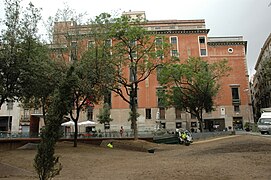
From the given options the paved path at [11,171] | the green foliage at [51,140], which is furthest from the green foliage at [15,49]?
the green foliage at [51,140]

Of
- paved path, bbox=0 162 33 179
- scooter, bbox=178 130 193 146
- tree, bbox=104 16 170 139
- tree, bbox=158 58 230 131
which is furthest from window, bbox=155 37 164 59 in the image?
paved path, bbox=0 162 33 179

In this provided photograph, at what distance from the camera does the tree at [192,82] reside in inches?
1603

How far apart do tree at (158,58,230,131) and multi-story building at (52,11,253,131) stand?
10294 mm

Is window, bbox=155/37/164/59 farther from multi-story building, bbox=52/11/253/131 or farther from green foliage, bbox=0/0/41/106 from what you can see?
multi-story building, bbox=52/11/253/131

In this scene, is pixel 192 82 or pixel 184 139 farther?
pixel 192 82

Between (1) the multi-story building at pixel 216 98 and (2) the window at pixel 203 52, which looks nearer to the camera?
(1) the multi-story building at pixel 216 98

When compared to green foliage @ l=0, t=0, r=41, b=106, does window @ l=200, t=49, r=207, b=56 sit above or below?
above

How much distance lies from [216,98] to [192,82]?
46.0 feet

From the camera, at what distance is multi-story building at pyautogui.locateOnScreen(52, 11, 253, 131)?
55.9 meters

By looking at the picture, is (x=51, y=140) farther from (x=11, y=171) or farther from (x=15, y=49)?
(x=15, y=49)

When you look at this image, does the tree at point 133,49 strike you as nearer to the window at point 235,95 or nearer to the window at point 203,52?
the window at point 203,52

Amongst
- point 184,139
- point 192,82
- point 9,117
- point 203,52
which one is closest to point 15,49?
point 184,139

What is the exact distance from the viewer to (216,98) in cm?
5547

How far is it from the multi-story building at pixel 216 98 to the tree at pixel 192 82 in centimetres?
1029
